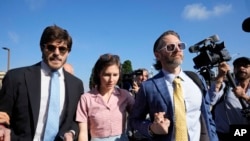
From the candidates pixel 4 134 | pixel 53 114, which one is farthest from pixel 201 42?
pixel 4 134

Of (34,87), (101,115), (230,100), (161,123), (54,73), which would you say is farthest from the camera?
(230,100)

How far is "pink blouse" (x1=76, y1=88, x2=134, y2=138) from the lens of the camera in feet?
8.73

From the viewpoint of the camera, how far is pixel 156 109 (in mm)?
2572

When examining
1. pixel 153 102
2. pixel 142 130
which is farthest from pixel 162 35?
pixel 142 130

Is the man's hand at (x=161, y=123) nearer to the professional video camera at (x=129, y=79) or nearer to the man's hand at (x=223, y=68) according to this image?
the man's hand at (x=223, y=68)

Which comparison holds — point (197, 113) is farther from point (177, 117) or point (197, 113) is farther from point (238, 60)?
point (238, 60)

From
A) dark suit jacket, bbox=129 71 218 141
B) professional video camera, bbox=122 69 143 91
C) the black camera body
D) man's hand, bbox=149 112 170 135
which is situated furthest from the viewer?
professional video camera, bbox=122 69 143 91

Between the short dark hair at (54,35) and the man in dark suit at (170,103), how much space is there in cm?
84

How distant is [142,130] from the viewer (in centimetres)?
256

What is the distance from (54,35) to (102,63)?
1.83 ft

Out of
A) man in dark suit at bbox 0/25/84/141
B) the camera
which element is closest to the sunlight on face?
man in dark suit at bbox 0/25/84/141

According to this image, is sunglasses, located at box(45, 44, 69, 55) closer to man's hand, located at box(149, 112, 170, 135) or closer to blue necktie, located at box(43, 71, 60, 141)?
blue necktie, located at box(43, 71, 60, 141)

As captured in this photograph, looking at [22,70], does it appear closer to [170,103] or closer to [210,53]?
[170,103]

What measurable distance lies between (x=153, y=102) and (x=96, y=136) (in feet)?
2.07
